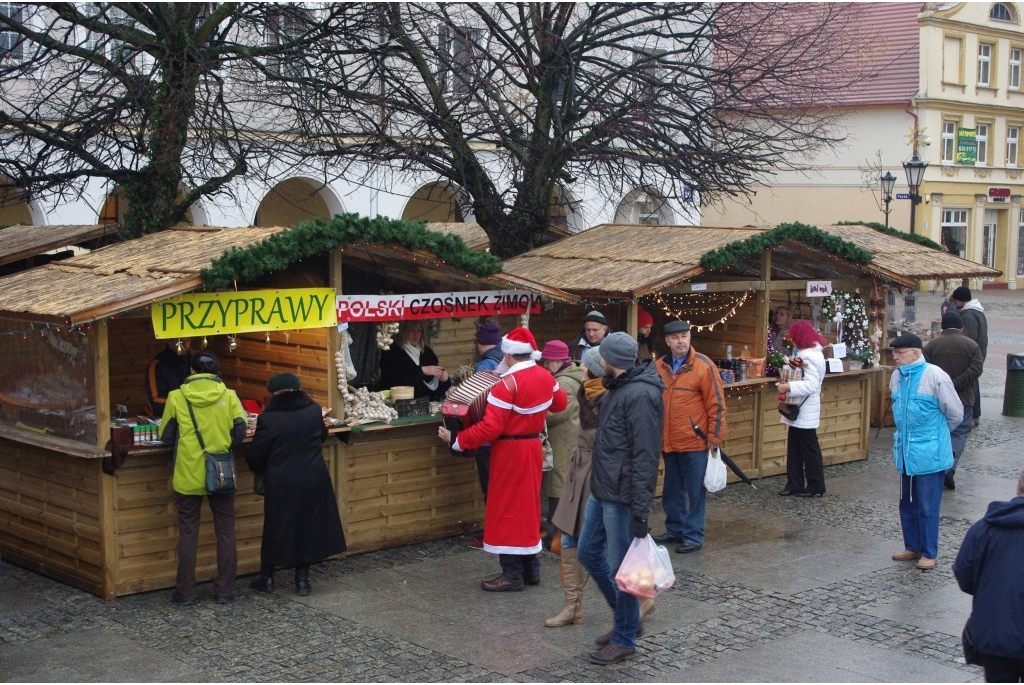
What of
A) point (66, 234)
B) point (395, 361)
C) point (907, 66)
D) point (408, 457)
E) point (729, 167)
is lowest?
point (408, 457)

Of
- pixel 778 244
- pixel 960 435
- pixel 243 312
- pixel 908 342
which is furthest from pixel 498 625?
pixel 960 435

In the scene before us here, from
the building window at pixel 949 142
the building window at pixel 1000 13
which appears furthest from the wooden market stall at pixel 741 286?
the building window at pixel 1000 13

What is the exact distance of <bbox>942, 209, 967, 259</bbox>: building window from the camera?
43812mm

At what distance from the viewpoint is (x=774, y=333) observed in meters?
13.9

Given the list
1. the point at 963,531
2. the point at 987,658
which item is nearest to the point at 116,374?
the point at 963,531

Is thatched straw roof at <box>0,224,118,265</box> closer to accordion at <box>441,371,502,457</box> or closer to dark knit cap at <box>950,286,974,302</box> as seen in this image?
accordion at <box>441,371,502,457</box>

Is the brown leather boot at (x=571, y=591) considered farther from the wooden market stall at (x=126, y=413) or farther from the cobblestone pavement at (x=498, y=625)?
the wooden market stall at (x=126, y=413)

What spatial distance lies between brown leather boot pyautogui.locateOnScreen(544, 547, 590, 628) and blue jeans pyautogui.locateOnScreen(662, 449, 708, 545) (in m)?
2.28

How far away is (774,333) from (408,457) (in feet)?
18.3

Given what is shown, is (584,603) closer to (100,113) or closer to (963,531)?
(963,531)

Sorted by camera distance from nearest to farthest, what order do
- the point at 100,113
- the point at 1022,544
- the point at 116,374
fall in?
1. the point at 1022,544
2. the point at 116,374
3. the point at 100,113

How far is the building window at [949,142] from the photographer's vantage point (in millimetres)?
42625

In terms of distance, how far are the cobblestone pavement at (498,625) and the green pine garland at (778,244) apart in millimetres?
2542

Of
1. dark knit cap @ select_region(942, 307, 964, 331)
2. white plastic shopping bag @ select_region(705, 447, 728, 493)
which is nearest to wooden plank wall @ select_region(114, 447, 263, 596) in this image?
white plastic shopping bag @ select_region(705, 447, 728, 493)
